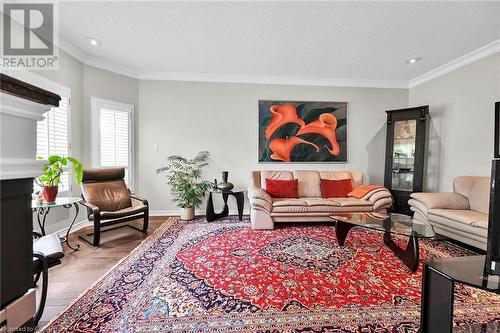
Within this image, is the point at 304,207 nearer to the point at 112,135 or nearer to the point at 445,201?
the point at 445,201

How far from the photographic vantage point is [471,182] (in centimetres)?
315

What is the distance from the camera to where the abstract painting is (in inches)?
173

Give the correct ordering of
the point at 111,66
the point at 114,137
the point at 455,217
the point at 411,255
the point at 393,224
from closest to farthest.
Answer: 1. the point at 411,255
2. the point at 393,224
3. the point at 455,217
4. the point at 111,66
5. the point at 114,137

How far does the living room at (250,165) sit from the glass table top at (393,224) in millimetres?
36

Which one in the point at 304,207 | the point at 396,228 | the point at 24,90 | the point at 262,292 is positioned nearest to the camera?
the point at 24,90

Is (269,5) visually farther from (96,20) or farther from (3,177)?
(3,177)

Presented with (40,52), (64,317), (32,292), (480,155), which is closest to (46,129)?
(40,52)

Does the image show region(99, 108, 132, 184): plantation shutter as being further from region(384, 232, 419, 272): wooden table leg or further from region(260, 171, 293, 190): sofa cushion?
region(384, 232, 419, 272): wooden table leg

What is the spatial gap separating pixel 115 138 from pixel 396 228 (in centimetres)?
449

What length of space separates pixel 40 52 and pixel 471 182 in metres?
6.19

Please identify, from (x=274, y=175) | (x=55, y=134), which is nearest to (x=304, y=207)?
(x=274, y=175)

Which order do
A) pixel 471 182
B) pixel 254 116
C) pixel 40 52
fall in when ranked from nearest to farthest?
pixel 40 52 → pixel 471 182 → pixel 254 116

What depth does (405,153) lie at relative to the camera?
403 cm

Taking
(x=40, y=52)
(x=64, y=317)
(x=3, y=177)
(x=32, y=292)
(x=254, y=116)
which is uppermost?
(x=40, y=52)
